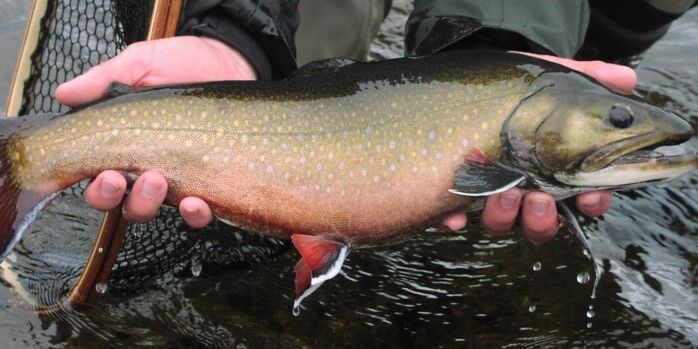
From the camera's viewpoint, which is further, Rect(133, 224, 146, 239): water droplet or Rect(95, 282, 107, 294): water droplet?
Rect(133, 224, 146, 239): water droplet

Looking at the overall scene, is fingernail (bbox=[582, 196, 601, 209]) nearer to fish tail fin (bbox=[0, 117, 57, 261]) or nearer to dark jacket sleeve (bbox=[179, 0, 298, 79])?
dark jacket sleeve (bbox=[179, 0, 298, 79])

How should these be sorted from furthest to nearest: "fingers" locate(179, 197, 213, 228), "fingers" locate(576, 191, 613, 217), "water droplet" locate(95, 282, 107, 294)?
"water droplet" locate(95, 282, 107, 294)
"fingers" locate(576, 191, 613, 217)
"fingers" locate(179, 197, 213, 228)

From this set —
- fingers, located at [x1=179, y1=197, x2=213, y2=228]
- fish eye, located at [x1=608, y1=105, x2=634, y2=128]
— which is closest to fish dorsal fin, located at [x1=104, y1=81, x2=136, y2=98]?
fingers, located at [x1=179, y1=197, x2=213, y2=228]

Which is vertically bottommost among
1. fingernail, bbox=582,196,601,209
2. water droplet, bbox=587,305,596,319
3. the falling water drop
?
the falling water drop

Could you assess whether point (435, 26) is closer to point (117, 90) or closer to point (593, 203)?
point (593, 203)

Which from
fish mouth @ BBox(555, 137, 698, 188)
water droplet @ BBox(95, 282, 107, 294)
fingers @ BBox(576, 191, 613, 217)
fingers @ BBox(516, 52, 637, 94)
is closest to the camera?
fish mouth @ BBox(555, 137, 698, 188)

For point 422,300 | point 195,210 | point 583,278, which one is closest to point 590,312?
point 583,278

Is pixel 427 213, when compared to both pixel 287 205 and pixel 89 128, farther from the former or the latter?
pixel 89 128

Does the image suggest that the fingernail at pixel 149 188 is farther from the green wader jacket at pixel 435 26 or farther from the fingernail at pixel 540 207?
the fingernail at pixel 540 207
